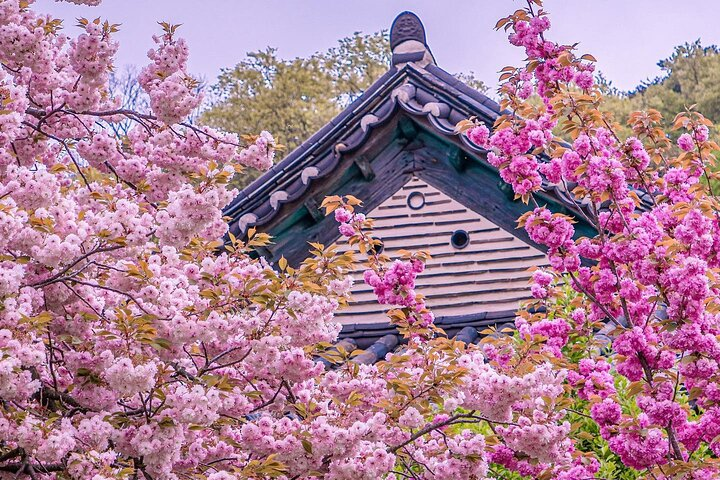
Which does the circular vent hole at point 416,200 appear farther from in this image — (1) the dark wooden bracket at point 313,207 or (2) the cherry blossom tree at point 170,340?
(2) the cherry blossom tree at point 170,340

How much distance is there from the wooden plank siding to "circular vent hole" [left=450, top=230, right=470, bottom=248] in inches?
1.2

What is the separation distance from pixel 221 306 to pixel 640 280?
1.88m

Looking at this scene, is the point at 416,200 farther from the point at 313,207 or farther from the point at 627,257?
the point at 627,257

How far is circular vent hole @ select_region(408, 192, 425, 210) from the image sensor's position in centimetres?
791

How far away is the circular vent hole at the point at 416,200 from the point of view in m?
7.91

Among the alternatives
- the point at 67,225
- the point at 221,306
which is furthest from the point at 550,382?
the point at 67,225

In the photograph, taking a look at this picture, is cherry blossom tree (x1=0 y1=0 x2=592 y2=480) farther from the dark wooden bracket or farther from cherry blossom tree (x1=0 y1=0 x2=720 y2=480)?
the dark wooden bracket

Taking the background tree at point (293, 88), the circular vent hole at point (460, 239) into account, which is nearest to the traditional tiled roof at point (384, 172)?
the circular vent hole at point (460, 239)

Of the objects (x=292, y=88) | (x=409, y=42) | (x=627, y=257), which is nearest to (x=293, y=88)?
(x=292, y=88)

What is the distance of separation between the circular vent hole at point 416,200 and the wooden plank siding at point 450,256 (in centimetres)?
3

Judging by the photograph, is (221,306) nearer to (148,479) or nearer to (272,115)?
(148,479)

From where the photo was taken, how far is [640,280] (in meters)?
4.23

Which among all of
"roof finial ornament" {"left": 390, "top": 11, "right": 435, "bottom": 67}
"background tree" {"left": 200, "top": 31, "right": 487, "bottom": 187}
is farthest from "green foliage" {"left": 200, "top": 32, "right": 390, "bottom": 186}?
"roof finial ornament" {"left": 390, "top": 11, "right": 435, "bottom": 67}

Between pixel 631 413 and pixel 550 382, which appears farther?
pixel 631 413
